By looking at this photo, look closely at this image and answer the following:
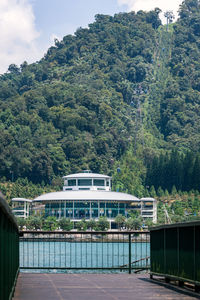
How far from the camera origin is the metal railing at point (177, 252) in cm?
1137

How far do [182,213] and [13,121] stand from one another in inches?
2533

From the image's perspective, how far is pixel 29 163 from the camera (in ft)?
570

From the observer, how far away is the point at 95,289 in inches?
509

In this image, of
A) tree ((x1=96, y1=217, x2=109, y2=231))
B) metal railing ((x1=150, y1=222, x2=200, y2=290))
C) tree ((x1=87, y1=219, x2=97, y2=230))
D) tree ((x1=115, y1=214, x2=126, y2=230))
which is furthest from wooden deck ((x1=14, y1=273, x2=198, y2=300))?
tree ((x1=115, y1=214, x2=126, y2=230))

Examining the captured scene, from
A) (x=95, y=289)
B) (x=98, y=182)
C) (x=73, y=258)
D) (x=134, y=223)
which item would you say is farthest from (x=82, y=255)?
(x=98, y=182)

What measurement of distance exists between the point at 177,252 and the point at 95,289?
65.4 inches

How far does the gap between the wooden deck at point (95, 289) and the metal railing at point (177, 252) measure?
28 centimetres

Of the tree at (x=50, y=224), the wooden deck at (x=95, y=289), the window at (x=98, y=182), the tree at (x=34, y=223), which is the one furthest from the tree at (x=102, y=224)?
the wooden deck at (x=95, y=289)

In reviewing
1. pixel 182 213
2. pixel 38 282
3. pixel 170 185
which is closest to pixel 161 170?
pixel 170 185

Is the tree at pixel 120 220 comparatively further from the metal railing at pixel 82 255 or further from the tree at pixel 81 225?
the metal railing at pixel 82 255

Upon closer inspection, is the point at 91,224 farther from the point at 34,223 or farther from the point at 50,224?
the point at 34,223

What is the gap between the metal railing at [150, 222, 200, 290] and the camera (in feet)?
37.3

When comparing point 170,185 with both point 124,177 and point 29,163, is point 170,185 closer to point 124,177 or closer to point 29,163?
point 124,177

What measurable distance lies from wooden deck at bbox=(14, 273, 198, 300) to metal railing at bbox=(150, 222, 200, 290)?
277 mm
